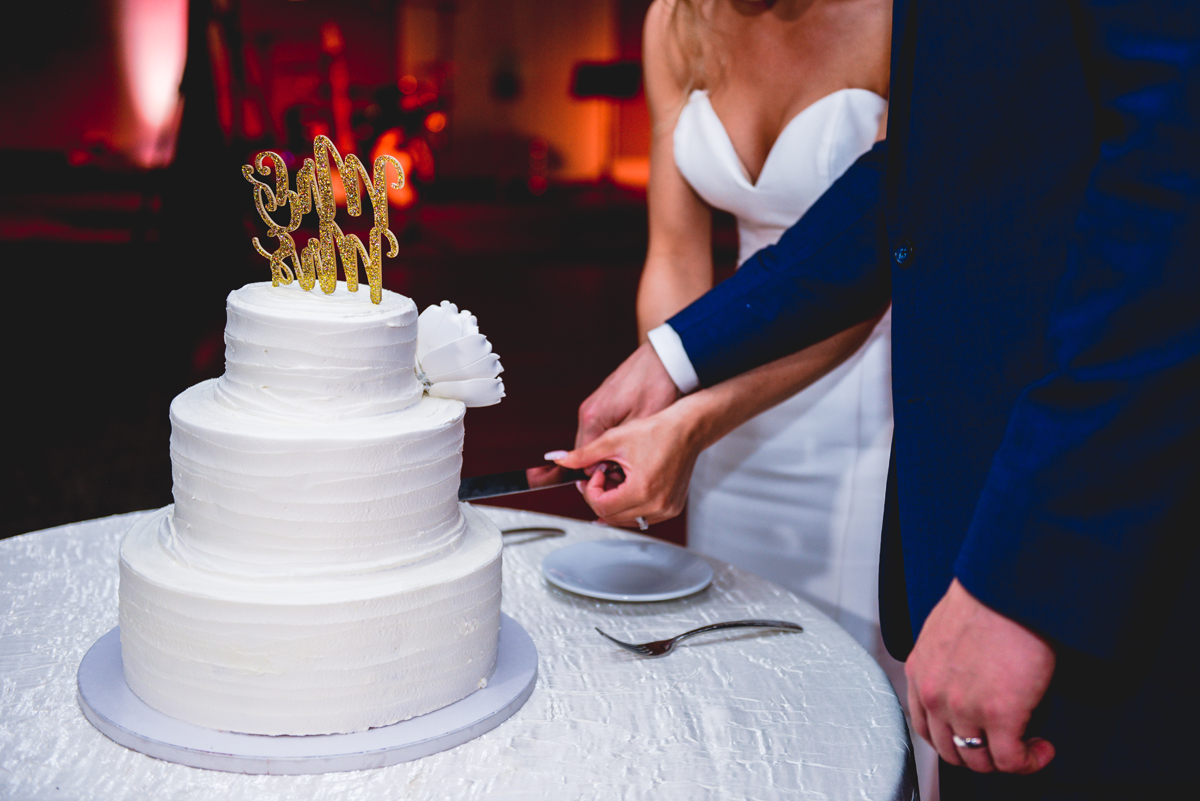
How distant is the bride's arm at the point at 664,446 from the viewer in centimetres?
142

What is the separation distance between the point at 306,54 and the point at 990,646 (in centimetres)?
1420

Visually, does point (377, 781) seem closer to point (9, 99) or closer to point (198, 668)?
point (198, 668)

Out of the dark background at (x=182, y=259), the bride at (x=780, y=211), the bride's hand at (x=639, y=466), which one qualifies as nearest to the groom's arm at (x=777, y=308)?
the bride's hand at (x=639, y=466)

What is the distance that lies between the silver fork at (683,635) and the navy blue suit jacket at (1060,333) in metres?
0.15

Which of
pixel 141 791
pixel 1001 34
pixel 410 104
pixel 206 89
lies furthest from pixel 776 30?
pixel 410 104

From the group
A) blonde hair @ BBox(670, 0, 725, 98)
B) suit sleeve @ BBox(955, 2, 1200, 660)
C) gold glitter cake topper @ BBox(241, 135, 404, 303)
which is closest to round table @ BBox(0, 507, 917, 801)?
suit sleeve @ BBox(955, 2, 1200, 660)

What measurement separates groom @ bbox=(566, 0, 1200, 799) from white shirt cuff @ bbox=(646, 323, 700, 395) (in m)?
0.43

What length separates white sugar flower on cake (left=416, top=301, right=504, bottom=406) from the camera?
115 cm

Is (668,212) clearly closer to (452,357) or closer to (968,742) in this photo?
(452,357)

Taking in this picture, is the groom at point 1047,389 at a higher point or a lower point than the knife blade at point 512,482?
higher

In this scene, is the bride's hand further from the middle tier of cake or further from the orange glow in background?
the orange glow in background

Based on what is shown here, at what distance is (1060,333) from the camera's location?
800 mm

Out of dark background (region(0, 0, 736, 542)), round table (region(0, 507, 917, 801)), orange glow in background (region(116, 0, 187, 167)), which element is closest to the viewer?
round table (region(0, 507, 917, 801))

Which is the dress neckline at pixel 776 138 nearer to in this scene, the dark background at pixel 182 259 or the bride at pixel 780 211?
the bride at pixel 780 211
